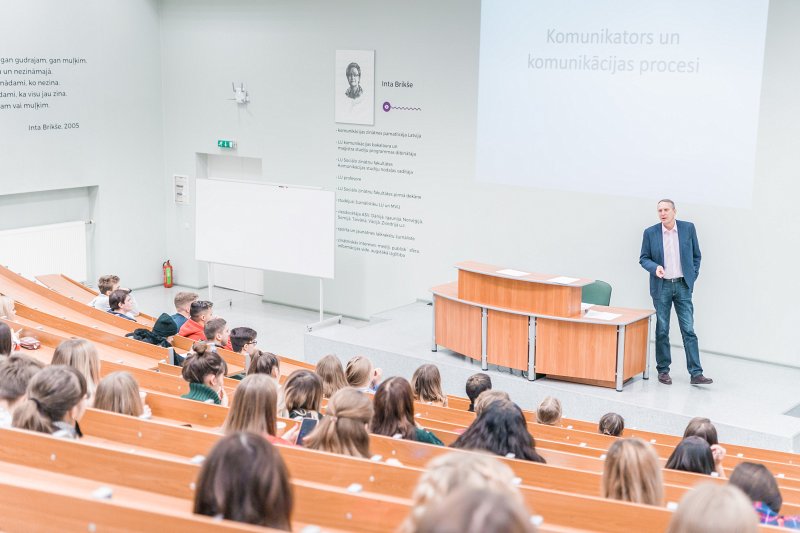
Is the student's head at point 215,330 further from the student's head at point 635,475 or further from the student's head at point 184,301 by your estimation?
the student's head at point 635,475

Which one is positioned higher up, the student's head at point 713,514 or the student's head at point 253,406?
the student's head at point 713,514

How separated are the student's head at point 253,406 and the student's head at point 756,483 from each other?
1841mm

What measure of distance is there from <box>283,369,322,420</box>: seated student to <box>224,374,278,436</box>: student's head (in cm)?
72

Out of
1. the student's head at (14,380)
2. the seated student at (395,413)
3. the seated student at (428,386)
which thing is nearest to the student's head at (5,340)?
the student's head at (14,380)

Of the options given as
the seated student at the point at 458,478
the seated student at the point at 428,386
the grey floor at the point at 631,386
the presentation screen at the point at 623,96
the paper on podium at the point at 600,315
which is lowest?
the grey floor at the point at 631,386

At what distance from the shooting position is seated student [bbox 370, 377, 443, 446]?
4.46 meters

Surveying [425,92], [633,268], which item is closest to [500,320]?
[633,268]

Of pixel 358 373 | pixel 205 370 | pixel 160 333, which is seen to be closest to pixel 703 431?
pixel 358 373

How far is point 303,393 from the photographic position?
180 inches

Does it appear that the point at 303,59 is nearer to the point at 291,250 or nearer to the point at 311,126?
the point at 311,126

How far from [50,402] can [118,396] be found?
26.7 inches

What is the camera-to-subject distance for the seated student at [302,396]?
15.0ft

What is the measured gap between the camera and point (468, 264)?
891 centimetres

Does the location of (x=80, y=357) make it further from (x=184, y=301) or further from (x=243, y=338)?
(x=184, y=301)
